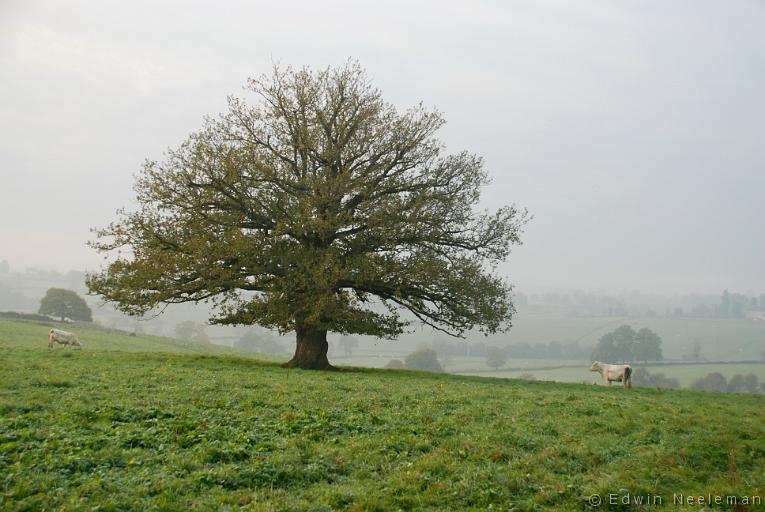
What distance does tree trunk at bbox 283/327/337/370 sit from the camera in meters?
29.1

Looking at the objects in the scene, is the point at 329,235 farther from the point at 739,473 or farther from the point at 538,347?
the point at 538,347

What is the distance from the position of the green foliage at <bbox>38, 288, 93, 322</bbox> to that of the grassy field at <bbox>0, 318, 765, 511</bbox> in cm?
5514

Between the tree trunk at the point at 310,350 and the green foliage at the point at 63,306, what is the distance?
50.8 metres

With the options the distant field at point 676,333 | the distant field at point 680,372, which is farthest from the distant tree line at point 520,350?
the distant field at point 680,372

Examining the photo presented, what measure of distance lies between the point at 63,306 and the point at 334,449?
67.8 m

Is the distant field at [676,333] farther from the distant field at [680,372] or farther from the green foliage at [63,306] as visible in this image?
the green foliage at [63,306]

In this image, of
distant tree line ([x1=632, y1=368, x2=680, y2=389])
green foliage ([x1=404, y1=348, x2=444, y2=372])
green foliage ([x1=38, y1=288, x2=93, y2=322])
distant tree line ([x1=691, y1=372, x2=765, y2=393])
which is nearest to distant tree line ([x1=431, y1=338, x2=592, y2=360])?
green foliage ([x1=404, y1=348, x2=444, y2=372])

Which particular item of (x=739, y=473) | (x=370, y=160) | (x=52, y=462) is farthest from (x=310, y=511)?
(x=370, y=160)

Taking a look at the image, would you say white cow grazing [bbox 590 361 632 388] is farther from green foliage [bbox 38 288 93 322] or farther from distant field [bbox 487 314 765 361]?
distant field [bbox 487 314 765 361]

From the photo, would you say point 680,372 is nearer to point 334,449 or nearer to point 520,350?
point 520,350

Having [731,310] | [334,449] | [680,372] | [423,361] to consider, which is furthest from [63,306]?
[731,310]

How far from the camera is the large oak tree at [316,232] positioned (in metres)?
26.8

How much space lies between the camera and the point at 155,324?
523 feet

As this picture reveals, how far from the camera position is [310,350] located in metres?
29.3
